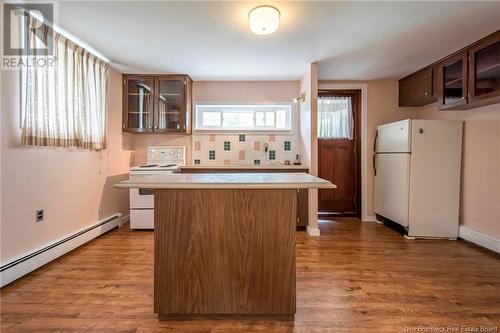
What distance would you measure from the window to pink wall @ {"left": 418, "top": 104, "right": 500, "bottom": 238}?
7.60 ft

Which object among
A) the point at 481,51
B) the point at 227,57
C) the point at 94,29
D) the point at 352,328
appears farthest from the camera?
the point at 227,57

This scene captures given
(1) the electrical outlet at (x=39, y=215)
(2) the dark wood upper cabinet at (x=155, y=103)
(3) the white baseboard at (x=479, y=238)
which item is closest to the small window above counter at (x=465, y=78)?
(3) the white baseboard at (x=479, y=238)

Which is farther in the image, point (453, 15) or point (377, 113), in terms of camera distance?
point (377, 113)

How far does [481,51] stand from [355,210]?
8.49 feet

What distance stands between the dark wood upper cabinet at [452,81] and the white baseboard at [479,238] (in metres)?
1.49

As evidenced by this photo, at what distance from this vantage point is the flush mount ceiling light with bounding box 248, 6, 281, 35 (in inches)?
76.4

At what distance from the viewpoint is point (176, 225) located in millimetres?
1528

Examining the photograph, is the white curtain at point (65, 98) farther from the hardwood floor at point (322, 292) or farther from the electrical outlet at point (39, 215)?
the hardwood floor at point (322, 292)

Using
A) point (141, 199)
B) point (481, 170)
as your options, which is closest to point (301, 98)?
point (481, 170)

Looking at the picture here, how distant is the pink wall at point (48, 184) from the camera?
2.00 metres

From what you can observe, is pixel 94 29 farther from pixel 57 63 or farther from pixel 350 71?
pixel 350 71

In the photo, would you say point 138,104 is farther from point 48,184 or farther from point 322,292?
point 322,292

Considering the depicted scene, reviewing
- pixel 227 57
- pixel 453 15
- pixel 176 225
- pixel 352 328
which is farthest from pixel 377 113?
pixel 176 225

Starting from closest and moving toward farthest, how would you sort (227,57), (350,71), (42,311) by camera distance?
(42,311), (227,57), (350,71)
